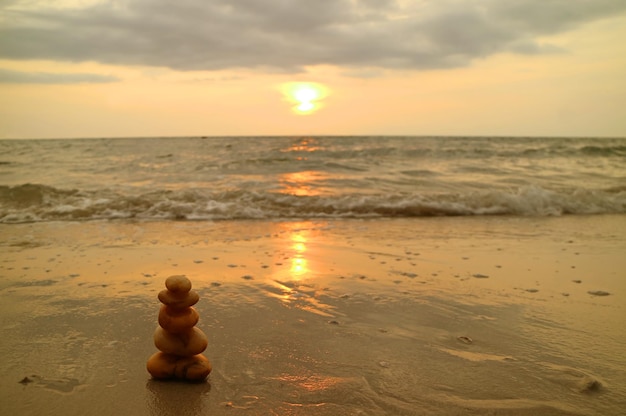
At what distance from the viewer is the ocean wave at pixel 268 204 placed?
770cm

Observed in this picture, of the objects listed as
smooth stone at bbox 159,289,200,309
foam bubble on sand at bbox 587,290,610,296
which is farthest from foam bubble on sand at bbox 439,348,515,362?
foam bubble on sand at bbox 587,290,610,296

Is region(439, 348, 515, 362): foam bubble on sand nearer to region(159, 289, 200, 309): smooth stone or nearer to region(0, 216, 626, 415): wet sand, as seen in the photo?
region(0, 216, 626, 415): wet sand

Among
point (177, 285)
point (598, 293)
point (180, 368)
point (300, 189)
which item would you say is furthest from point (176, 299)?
point (300, 189)

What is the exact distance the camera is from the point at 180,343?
2092 mm

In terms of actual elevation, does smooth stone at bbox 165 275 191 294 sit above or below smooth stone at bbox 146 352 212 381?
above

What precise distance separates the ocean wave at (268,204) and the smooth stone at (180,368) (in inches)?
216

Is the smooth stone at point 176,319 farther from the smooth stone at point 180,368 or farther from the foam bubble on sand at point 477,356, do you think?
the foam bubble on sand at point 477,356

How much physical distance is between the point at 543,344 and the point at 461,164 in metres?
14.3

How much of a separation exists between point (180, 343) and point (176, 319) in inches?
4.9

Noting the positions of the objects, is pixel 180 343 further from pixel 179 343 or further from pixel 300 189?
pixel 300 189

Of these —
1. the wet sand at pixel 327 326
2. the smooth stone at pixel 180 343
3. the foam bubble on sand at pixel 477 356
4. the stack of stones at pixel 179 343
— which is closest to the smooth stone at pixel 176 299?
the stack of stones at pixel 179 343

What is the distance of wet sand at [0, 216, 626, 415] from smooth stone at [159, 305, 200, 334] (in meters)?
0.26

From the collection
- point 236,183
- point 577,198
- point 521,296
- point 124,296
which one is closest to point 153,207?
point 236,183

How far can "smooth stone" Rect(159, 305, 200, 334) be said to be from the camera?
2055 millimetres
